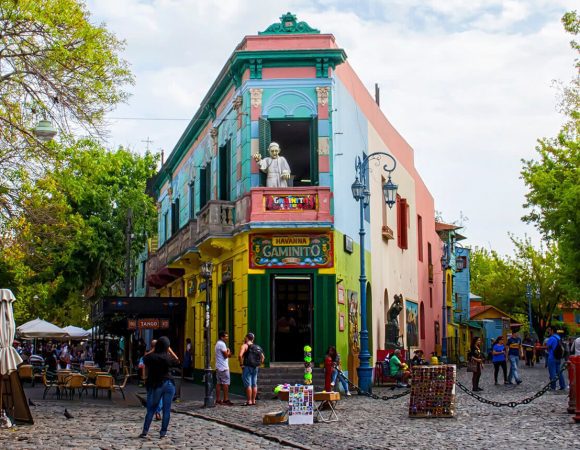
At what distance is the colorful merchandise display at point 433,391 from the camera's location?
16297 millimetres

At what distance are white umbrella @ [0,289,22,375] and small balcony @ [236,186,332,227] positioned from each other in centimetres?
910

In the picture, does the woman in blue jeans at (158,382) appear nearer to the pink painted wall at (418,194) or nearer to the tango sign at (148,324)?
the pink painted wall at (418,194)

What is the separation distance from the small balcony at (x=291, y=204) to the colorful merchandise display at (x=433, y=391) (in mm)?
7332

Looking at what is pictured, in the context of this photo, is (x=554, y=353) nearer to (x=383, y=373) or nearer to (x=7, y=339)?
(x=383, y=373)

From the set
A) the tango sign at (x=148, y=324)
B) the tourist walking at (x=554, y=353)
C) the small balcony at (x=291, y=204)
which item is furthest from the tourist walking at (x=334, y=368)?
the tango sign at (x=148, y=324)

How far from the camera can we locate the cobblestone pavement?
1259 cm

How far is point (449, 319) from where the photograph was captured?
1999 inches

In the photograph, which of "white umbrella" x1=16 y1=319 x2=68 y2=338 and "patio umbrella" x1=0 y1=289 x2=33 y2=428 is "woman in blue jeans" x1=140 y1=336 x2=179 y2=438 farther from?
"white umbrella" x1=16 y1=319 x2=68 y2=338

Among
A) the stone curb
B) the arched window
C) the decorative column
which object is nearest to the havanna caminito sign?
the decorative column

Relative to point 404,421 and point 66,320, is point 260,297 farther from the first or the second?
point 66,320

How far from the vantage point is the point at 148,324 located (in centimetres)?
2902

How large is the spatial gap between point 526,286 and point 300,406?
52324 mm

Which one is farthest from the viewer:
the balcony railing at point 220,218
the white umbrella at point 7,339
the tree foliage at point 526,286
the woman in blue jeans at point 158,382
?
the tree foliage at point 526,286

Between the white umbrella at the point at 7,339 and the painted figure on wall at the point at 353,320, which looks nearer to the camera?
the white umbrella at the point at 7,339
